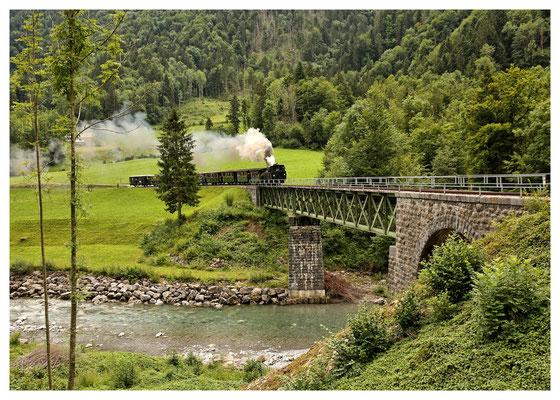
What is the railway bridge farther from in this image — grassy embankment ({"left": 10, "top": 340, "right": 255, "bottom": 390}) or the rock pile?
grassy embankment ({"left": 10, "top": 340, "right": 255, "bottom": 390})

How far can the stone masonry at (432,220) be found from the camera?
15.0 meters

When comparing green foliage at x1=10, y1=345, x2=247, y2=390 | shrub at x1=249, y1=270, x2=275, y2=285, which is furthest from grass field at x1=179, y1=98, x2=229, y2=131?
green foliage at x1=10, y1=345, x2=247, y2=390

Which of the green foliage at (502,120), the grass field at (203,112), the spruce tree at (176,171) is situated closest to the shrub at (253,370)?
the green foliage at (502,120)

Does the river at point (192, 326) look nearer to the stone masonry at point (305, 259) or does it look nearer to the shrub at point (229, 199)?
Answer: the stone masonry at point (305, 259)

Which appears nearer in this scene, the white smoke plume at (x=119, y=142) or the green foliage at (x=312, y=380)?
the green foliage at (x=312, y=380)

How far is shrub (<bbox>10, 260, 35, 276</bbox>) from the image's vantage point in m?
41.2

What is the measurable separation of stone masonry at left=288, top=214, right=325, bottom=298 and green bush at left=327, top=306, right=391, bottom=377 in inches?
989

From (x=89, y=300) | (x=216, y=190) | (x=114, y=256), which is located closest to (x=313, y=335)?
(x=89, y=300)

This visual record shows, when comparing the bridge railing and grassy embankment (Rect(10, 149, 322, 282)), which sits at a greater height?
the bridge railing

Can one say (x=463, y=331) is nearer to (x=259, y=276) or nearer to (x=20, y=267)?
(x=259, y=276)

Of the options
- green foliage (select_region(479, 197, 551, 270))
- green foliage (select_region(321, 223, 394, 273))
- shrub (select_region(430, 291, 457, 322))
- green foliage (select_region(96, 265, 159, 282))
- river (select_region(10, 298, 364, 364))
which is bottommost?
river (select_region(10, 298, 364, 364))

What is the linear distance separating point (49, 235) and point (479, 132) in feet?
166

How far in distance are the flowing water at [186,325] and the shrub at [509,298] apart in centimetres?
1501

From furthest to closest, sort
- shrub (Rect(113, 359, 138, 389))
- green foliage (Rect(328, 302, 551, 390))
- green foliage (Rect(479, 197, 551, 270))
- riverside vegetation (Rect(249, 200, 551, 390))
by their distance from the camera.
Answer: shrub (Rect(113, 359, 138, 389)), green foliage (Rect(479, 197, 551, 270)), riverside vegetation (Rect(249, 200, 551, 390)), green foliage (Rect(328, 302, 551, 390))
